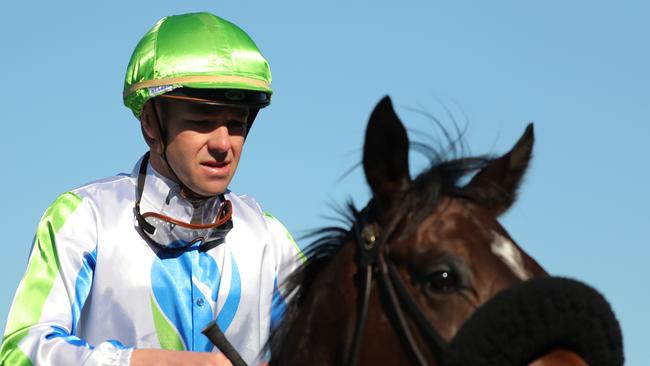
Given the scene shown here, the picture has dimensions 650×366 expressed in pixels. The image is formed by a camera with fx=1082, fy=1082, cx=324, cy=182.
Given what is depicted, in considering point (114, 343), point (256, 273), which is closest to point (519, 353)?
point (114, 343)

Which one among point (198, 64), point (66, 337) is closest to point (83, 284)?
point (66, 337)

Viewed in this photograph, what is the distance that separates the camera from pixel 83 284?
503 centimetres

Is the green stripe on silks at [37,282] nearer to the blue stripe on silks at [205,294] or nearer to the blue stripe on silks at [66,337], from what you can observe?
the blue stripe on silks at [66,337]

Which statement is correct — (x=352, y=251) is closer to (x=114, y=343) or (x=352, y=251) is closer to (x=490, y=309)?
(x=490, y=309)

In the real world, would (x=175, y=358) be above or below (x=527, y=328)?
below

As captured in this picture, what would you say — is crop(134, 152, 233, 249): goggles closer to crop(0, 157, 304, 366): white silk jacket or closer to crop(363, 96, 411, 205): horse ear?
crop(0, 157, 304, 366): white silk jacket

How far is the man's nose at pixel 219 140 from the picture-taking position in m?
5.09

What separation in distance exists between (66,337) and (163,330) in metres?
0.61

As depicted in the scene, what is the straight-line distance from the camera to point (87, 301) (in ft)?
16.8

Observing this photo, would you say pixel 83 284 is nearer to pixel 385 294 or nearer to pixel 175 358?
pixel 175 358

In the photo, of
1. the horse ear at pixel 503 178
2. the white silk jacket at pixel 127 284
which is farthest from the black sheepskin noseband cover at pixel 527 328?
the white silk jacket at pixel 127 284

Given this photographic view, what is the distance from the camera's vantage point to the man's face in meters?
5.12

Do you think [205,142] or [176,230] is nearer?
[205,142]

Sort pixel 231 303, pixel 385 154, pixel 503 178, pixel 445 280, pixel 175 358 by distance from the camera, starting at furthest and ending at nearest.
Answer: pixel 231 303 → pixel 175 358 → pixel 503 178 → pixel 385 154 → pixel 445 280
